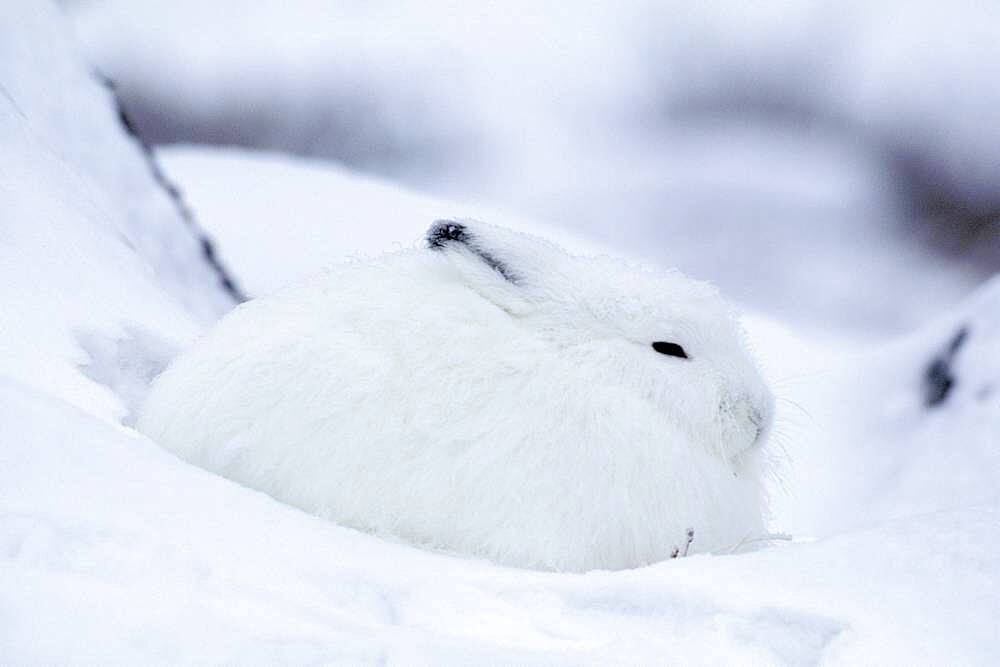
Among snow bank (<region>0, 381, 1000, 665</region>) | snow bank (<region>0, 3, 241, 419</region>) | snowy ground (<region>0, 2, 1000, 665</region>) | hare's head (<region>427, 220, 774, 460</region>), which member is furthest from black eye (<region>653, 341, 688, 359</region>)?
snow bank (<region>0, 3, 241, 419</region>)

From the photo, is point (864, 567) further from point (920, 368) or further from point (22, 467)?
point (920, 368)

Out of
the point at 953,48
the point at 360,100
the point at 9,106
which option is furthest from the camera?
the point at 360,100

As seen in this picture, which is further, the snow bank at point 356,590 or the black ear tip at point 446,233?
the black ear tip at point 446,233

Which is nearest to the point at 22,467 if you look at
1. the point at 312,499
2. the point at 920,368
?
the point at 312,499

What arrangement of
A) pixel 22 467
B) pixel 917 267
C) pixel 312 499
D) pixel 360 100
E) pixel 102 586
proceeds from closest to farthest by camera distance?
pixel 102 586
pixel 22 467
pixel 312 499
pixel 917 267
pixel 360 100

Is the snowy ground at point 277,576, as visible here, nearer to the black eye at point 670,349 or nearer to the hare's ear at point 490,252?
the black eye at point 670,349

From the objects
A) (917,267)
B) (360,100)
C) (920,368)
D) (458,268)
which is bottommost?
(458,268)

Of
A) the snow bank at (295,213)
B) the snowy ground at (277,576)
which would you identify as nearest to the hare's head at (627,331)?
the snowy ground at (277,576)
